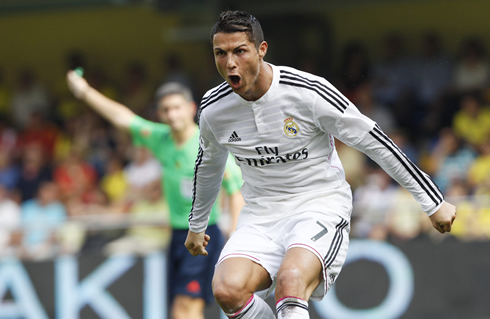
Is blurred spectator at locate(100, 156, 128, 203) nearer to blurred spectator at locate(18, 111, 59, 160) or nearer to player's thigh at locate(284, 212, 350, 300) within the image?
blurred spectator at locate(18, 111, 59, 160)

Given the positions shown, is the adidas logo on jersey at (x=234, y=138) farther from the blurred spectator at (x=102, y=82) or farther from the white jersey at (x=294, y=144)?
the blurred spectator at (x=102, y=82)

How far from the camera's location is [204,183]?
14.4 ft

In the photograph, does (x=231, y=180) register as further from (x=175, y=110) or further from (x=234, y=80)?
(x=234, y=80)

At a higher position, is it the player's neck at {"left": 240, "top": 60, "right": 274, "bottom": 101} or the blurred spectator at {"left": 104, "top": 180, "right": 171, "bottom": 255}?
the player's neck at {"left": 240, "top": 60, "right": 274, "bottom": 101}

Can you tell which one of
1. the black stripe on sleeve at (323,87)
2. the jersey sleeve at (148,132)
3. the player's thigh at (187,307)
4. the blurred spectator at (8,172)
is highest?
the black stripe on sleeve at (323,87)

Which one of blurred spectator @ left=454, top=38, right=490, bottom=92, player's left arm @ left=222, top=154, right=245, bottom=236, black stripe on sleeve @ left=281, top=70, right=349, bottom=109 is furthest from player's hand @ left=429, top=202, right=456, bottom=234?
blurred spectator @ left=454, top=38, right=490, bottom=92

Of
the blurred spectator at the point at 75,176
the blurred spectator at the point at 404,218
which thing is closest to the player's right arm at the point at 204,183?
the blurred spectator at the point at 404,218

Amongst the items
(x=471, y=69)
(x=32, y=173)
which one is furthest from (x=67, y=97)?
(x=471, y=69)

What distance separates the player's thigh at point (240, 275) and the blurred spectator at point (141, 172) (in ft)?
17.9

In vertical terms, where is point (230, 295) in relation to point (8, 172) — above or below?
above

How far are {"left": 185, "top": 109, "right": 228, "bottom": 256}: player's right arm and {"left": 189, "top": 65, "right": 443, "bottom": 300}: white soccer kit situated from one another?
0.01 metres

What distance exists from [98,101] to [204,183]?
231 centimetres

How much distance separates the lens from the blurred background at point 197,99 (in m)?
8.45

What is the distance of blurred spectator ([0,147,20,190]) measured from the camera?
10.9m
